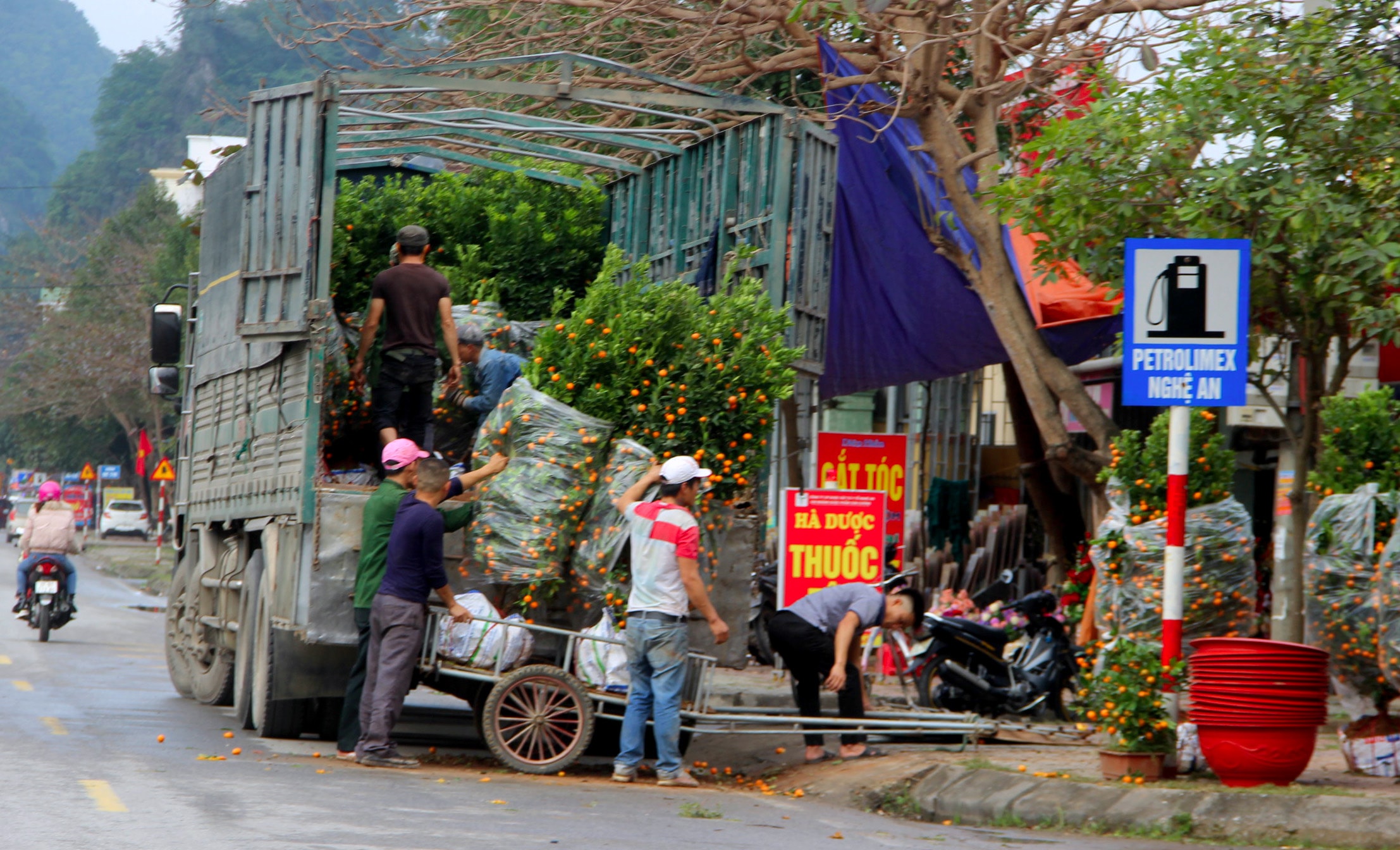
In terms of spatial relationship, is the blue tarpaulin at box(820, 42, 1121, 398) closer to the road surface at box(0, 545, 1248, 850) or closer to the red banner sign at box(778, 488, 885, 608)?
the red banner sign at box(778, 488, 885, 608)

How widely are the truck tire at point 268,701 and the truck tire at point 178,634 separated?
9.56ft

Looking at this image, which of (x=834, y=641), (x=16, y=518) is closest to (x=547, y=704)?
(x=834, y=641)

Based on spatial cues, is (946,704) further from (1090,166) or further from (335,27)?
(335,27)

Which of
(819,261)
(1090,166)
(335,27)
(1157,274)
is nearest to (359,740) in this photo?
(819,261)

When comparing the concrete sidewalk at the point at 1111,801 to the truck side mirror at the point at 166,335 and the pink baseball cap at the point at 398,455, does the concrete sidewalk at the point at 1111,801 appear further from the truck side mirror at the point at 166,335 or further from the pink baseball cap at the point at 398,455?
the truck side mirror at the point at 166,335

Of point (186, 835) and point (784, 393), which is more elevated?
point (784, 393)

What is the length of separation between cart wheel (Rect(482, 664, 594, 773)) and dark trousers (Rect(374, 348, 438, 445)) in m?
1.83

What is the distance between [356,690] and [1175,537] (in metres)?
4.29

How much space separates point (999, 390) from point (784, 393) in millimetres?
12644

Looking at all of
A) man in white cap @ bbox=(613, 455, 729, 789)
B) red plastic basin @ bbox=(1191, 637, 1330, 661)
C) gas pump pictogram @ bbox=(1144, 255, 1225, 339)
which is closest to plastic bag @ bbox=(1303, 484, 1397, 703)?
red plastic basin @ bbox=(1191, 637, 1330, 661)

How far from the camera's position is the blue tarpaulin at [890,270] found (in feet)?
40.3

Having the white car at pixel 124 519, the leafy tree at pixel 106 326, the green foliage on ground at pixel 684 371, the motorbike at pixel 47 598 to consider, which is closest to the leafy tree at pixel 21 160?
the leafy tree at pixel 106 326

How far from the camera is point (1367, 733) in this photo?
27.8ft

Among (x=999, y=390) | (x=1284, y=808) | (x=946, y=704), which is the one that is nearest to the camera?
(x=1284, y=808)
